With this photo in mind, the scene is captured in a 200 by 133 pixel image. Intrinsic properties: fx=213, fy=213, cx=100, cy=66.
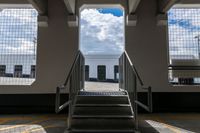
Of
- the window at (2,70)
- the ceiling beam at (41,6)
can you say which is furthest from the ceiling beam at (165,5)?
the window at (2,70)

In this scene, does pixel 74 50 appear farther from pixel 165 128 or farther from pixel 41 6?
A: pixel 165 128

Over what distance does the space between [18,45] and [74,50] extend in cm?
190

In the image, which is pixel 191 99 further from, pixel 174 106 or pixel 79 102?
pixel 79 102

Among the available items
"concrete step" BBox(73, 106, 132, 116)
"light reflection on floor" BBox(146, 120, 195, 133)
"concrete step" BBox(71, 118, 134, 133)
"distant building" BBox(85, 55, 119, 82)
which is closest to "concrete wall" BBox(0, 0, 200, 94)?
"distant building" BBox(85, 55, 119, 82)

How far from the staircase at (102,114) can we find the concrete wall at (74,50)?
2.05m

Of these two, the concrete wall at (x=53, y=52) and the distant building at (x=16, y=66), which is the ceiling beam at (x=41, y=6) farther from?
the distant building at (x=16, y=66)

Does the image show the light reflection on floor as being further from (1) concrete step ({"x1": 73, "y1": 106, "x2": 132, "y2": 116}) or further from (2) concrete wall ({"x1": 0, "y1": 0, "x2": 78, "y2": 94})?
(2) concrete wall ({"x1": 0, "y1": 0, "x2": 78, "y2": 94})

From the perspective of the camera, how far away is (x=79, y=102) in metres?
4.75

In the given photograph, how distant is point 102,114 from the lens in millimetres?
4391

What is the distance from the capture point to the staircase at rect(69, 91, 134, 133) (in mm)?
4039

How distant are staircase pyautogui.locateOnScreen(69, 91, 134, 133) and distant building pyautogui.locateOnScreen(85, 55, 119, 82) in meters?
3.12

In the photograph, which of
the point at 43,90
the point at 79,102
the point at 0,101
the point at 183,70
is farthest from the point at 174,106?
the point at 0,101

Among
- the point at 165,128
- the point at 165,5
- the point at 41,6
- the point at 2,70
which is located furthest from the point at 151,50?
the point at 2,70

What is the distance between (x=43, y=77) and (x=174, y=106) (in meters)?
4.17
